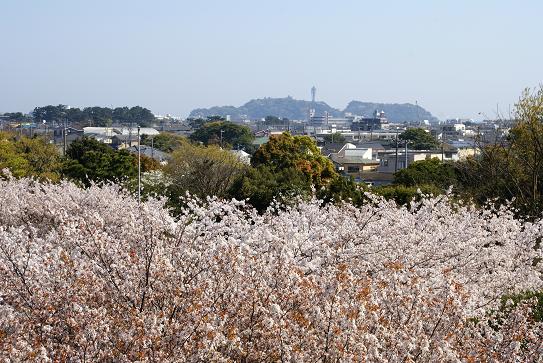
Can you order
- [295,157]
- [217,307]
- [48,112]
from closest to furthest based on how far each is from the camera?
[217,307]
[295,157]
[48,112]

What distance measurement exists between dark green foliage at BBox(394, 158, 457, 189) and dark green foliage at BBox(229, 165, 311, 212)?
478 centimetres

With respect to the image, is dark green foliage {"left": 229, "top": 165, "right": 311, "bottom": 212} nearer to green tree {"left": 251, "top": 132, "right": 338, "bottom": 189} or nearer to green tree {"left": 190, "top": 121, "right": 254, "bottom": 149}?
green tree {"left": 251, "top": 132, "right": 338, "bottom": 189}

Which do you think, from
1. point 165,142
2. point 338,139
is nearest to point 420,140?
point 165,142

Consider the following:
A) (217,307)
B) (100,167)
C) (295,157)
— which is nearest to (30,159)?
(100,167)

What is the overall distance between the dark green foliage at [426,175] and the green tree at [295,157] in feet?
9.06

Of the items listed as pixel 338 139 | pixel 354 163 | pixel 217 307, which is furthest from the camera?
pixel 338 139

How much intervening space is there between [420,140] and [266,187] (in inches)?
2159

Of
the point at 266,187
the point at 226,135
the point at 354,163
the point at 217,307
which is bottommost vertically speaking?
the point at 354,163

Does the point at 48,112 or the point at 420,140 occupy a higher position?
the point at 48,112

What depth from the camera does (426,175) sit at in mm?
26891

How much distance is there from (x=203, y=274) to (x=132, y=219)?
150 centimetres

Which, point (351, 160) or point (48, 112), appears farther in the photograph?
point (48, 112)

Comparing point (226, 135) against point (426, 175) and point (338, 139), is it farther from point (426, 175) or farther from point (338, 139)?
point (426, 175)

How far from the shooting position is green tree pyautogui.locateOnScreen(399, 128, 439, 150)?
7225 centimetres
